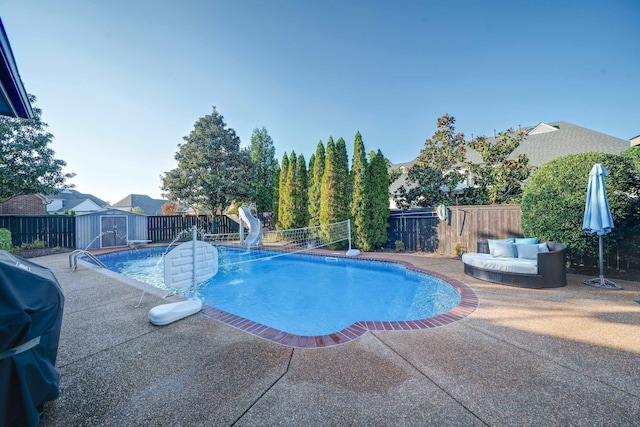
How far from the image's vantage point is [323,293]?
242 inches

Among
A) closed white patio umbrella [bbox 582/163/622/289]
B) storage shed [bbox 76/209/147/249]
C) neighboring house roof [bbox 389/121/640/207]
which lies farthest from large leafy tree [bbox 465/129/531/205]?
storage shed [bbox 76/209/147/249]

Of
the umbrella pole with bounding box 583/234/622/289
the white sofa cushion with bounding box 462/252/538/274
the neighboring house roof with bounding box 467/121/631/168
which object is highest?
the neighboring house roof with bounding box 467/121/631/168

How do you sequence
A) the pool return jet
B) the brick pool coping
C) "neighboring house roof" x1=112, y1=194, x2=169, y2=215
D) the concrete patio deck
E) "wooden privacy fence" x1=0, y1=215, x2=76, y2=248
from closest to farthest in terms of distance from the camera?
the concrete patio deck → the brick pool coping → the pool return jet → "wooden privacy fence" x1=0, y1=215, x2=76, y2=248 → "neighboring house roof" x1=112, y1=194, x2=169, y2=215

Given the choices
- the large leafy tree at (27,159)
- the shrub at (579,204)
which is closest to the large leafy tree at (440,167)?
the shrub at (579,204)

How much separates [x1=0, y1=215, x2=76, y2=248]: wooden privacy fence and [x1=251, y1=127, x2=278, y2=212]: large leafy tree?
31.6 feet

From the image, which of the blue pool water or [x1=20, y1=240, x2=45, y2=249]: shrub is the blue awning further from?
[x1=20, y1=240, x2=45, y2=249]: shrub

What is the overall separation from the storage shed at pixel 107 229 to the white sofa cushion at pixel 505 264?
15261mm

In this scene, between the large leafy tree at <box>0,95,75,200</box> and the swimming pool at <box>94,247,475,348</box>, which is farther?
the large leafy tree at <box>0,95,75,200</box>

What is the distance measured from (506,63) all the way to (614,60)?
3151mm

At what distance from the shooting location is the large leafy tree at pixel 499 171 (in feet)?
35.6

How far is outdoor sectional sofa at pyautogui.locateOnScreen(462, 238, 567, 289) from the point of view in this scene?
15.7 feet

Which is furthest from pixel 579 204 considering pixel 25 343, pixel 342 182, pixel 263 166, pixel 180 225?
pixel 263 166

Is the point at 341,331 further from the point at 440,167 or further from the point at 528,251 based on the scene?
the point at 440,167

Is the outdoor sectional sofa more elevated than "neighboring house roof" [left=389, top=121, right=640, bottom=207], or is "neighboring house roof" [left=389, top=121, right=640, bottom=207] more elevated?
"neighboring house roof" [left=389, top=121, right=640, bottom=207]
